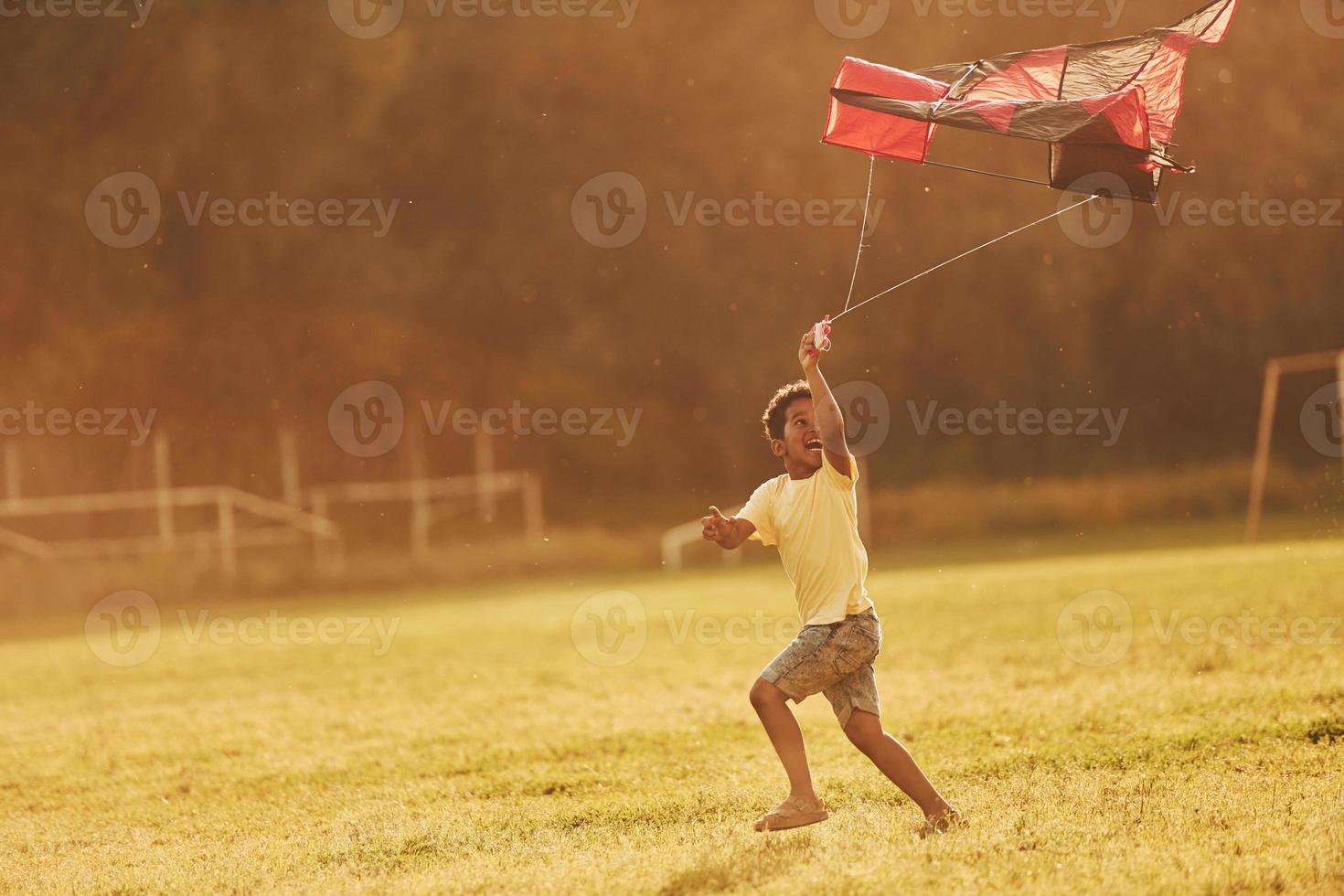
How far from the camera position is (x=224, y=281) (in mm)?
27672

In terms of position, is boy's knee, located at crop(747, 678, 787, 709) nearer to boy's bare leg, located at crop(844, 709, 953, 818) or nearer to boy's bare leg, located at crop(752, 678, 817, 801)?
boy's bare leg, located at crop(752, 678, 817, 801)

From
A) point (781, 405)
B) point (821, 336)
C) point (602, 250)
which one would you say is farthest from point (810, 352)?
point (602, 250)

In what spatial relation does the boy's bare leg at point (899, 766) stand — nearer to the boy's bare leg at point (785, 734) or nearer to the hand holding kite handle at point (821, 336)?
the boy's bare leg at point (785, 734)

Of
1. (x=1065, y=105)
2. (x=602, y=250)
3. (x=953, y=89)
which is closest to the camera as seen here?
(x=1065, y=105)

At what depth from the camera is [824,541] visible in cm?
439

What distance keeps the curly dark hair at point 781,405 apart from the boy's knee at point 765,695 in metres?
0.84

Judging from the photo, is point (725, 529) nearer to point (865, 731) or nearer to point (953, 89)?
point (865, 731)

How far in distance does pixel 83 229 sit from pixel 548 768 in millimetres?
22887

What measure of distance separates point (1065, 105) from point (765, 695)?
2.42 m

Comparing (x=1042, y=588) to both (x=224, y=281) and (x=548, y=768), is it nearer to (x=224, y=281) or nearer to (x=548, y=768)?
(x=548, y=768)

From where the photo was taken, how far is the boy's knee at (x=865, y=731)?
4273 mm

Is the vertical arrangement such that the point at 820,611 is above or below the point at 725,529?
below

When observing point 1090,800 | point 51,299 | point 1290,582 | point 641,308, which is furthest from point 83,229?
point 1090,800

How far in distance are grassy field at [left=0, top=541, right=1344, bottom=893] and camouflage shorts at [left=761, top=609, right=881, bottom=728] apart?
1.42 ft
